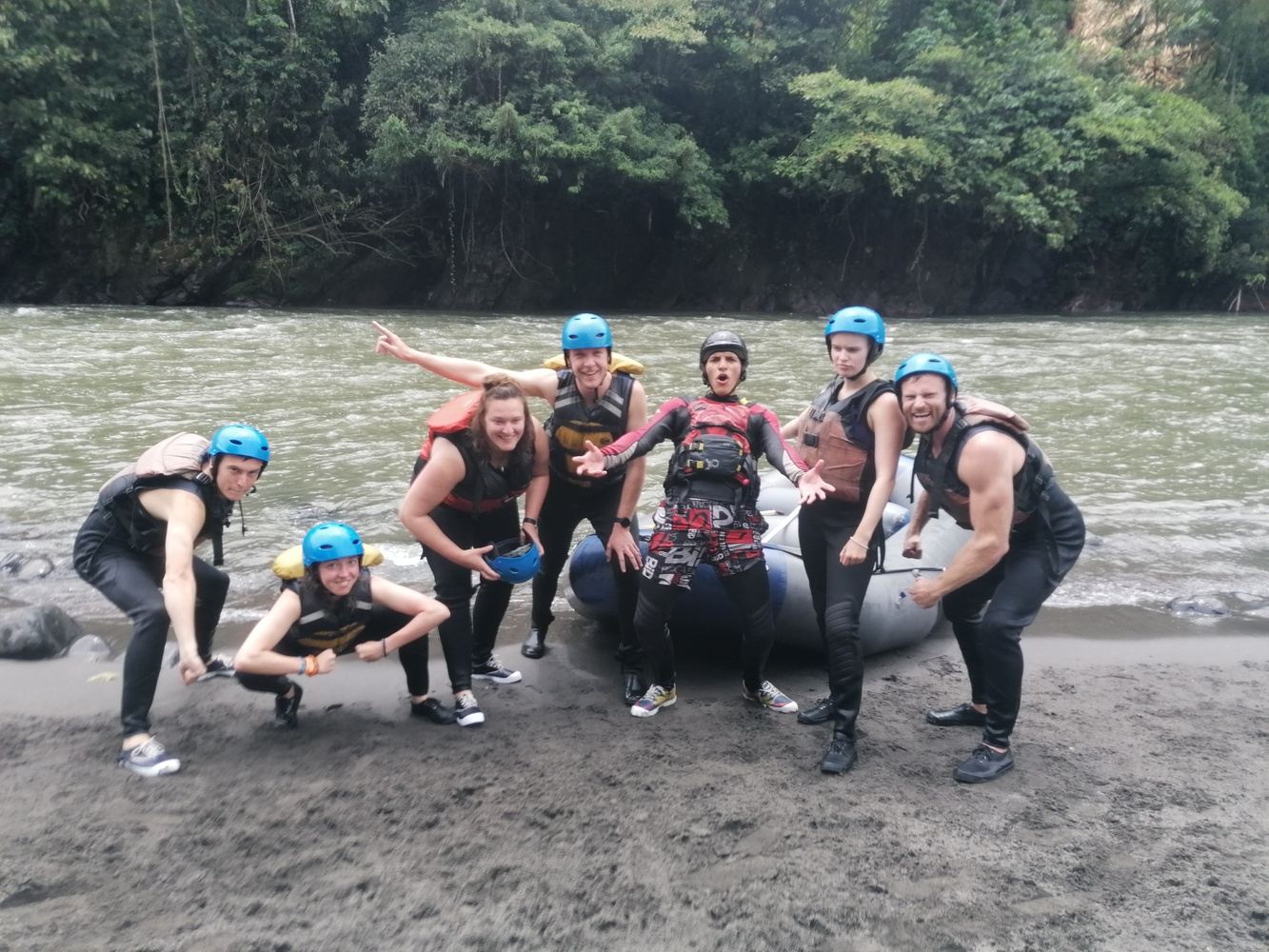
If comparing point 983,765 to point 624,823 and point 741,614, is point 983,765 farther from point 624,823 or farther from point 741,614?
point 624,823

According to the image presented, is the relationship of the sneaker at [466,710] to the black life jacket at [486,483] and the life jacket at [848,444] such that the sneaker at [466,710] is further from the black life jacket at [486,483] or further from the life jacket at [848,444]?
the life jacket at [848,444]

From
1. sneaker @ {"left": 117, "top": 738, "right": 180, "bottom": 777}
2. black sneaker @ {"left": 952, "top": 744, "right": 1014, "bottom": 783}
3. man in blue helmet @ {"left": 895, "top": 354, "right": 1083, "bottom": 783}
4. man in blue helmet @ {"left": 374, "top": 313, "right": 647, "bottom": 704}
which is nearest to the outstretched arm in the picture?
man in blue helmet @ {"left": 374, "top": 313, "right": 647, "bottom": 704}

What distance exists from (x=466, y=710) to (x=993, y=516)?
222 cm

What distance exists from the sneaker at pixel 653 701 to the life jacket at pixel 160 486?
186cm

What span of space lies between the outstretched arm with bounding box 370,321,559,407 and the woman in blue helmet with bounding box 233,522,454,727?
2.94 feet

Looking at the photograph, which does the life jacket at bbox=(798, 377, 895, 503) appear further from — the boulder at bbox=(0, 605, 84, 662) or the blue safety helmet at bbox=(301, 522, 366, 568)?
the boulder at bbox=(0, 605, 84, 662)

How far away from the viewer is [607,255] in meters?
26.8

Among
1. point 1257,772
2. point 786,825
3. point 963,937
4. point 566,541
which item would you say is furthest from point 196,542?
point 1257,772

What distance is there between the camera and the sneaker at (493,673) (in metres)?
4.70

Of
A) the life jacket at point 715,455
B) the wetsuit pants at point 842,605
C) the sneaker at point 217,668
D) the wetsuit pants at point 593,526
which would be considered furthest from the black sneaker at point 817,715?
the sneaker at point 217,668

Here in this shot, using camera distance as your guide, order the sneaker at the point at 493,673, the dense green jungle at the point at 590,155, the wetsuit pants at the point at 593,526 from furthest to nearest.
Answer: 1. the dense green jungle at the point at 590,155
2. the sneaker at the point at 493,673
3. the wetsuit pants at the point at 593,526

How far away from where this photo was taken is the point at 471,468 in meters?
4.14

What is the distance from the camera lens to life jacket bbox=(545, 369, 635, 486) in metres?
4.34

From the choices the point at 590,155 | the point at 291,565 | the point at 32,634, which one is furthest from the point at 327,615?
the point at 590,155
